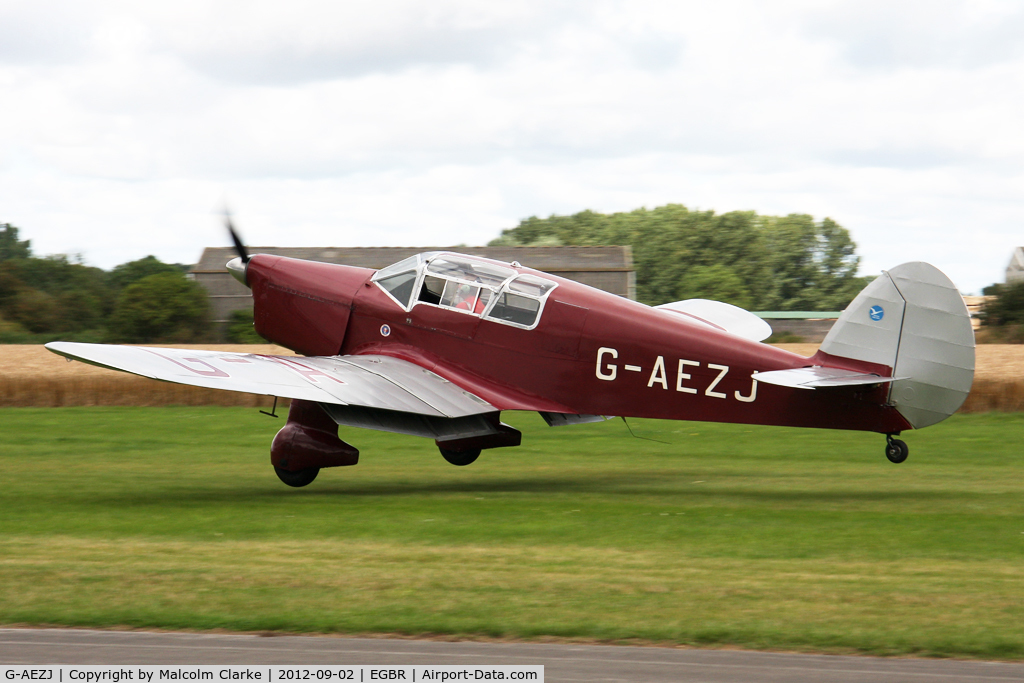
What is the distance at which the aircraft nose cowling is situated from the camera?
13266 mm

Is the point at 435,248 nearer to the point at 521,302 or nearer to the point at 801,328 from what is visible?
the point at 801,328

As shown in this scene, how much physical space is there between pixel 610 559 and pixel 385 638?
246 cm

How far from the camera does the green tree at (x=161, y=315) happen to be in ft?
140

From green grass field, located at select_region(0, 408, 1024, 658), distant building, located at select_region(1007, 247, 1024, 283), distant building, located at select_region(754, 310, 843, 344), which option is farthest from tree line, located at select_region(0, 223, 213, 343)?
distant building, located at select_region(1007, 247, 1024, 283)

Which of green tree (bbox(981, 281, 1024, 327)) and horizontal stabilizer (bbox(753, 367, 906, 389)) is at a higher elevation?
green tree (bbox(981, 281, 1024, 327))

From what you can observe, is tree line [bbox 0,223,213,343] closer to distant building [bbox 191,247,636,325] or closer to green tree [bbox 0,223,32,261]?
distant building [bbox 191,247,636,325]

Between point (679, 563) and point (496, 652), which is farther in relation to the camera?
point (679, 563)

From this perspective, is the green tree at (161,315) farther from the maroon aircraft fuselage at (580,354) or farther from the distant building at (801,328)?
the maroon aircraft fuselage at (580,354)

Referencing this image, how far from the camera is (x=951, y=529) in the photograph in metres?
9.09

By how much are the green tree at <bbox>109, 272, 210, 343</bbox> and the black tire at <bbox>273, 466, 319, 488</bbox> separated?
107 feet

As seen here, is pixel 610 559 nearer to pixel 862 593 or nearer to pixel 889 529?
pixel 862 593

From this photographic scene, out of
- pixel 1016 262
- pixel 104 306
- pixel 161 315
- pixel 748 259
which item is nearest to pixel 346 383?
pixel 161 315

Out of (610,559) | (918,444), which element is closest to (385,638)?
(610,559)

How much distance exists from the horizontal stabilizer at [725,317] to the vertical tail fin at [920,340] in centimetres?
346
